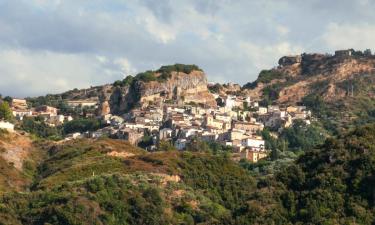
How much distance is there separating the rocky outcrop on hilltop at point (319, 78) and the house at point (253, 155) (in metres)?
48.4

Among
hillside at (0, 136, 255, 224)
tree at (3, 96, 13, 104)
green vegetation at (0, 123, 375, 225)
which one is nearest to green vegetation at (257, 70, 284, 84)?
tree at (3, 96, 13, 104)

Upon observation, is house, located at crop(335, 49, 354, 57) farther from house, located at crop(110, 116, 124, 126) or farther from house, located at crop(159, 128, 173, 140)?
house, located at crop(159, 128, 173, 140)

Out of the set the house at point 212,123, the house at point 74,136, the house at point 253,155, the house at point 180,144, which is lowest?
the house at point 253,155

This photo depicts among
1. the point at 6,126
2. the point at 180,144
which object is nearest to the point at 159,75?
the point at 180,144

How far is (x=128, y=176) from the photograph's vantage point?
257ft

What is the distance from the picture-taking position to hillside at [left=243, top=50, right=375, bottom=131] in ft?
513

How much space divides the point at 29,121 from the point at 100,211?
7191 centimetres

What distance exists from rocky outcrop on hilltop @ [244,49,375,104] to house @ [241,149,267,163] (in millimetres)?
48406

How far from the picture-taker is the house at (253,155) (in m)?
118

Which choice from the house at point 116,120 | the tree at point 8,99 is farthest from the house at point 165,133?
the tree at point 8,99

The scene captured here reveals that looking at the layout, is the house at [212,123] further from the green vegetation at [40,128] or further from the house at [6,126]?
the house at [6,126]

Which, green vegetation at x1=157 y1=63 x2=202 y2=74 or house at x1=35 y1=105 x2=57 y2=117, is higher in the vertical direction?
green vegetation at x1=157 y1=63 x2=202 y2=74

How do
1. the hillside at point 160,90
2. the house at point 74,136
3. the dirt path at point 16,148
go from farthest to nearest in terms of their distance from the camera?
the hillside at point 160,90 < the house at point 74,136 < the dirt path at point 16,148

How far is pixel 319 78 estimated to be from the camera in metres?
180
